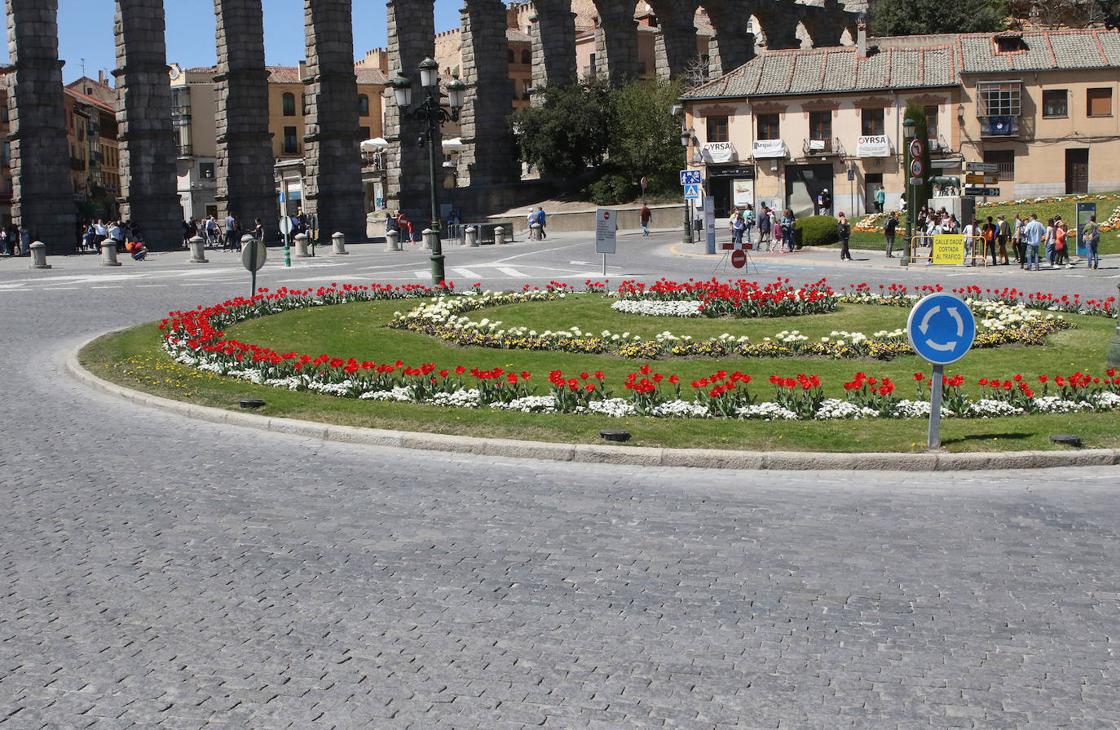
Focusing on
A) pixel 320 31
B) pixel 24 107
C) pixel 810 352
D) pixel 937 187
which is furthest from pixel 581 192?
pixel 810 352

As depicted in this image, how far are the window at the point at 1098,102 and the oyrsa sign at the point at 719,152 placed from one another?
16.2m

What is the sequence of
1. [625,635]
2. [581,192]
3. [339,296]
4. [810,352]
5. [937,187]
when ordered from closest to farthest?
[625,635] → [810,352] → [339,296] → [937,187] → [581,192]

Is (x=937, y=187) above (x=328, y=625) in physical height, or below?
above

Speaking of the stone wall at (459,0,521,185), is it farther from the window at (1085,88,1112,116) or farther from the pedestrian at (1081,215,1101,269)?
the pedestrian at (1081,215,1101,269)

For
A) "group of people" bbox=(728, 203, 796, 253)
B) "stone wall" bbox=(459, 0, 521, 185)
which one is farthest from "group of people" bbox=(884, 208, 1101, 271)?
"stone wall" bbox=(459, 0, 521, 185)

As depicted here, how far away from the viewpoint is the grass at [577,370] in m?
12.8

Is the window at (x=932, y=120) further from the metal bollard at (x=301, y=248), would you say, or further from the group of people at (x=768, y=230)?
the metal bollard at (x=301, y=248)

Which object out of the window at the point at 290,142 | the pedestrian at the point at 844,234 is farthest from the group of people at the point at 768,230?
the window at the point at 290,142

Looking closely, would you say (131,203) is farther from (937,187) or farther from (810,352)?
(810,352)

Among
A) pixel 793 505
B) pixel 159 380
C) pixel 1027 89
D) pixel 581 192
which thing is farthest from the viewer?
pixel 581 192

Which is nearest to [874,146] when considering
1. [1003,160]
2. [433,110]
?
[1003,160]

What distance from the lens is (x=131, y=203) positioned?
6044cm

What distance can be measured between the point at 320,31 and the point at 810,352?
52500 mm

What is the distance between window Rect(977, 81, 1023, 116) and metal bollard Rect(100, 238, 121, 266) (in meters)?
37.8
